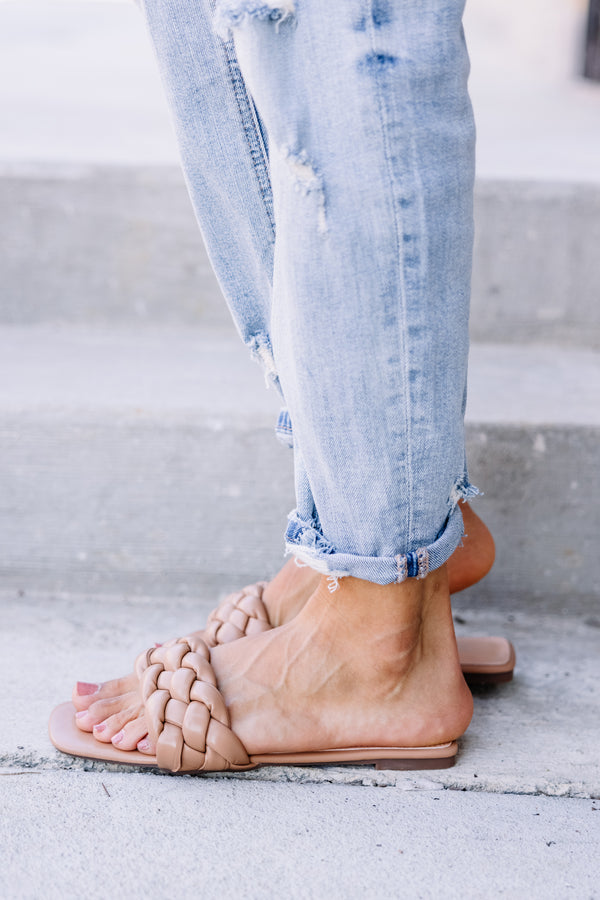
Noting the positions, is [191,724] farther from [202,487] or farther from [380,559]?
[202,487]

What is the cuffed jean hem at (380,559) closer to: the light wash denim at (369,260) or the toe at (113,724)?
the light wash denim at (369,260)

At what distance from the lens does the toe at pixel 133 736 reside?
685 mm

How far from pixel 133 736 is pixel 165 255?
2.46 ft

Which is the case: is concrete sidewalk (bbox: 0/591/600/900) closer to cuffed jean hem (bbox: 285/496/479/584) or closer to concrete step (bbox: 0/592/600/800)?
concrete step (bbox: 0/592/600/800)

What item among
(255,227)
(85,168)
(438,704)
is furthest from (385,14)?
(85,168)

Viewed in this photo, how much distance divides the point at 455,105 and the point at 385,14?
76mm

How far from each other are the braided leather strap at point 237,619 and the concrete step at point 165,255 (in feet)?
1.76

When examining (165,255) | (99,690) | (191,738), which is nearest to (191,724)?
(191,738)

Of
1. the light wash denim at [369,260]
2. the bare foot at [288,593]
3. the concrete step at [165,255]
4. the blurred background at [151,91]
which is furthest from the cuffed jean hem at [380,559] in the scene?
the blurred background at [151,91]

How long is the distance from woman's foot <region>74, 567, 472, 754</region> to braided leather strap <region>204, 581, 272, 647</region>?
0.08 m

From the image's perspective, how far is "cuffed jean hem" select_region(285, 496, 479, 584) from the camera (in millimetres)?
623

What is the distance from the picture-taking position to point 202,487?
38.8 inches

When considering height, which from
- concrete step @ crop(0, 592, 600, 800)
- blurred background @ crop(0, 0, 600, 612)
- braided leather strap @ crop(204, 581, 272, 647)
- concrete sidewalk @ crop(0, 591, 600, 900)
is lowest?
concrete step @ crop(0, 592, 600, 800)

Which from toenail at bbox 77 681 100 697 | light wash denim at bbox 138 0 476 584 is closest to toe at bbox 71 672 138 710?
toenail at bbox 77 681 100 697
